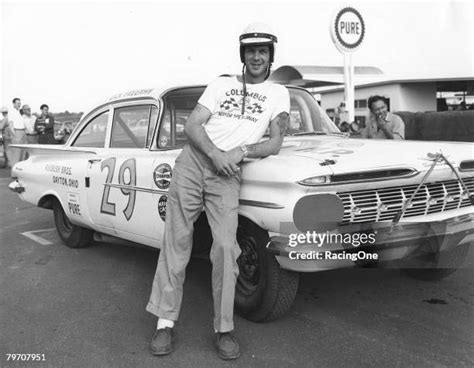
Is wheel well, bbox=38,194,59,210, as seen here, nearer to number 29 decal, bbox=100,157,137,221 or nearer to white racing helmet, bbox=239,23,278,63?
number 29 decal, bbox=100,157,137,221

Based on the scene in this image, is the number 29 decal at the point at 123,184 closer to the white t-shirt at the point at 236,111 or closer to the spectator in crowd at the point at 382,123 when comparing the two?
the white t-shirt at the point at 236,111

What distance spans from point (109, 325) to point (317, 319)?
138 cm

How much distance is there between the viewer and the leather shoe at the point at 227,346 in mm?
2830

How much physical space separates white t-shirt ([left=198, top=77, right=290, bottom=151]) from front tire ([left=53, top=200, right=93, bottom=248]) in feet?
9.45

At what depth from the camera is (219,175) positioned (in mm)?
2949

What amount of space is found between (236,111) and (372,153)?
858 millimetres

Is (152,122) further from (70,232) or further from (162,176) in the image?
(70,232)

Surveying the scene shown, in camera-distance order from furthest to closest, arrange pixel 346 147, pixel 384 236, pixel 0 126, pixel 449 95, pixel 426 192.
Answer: pixel 449 95 → pixel 0 126 → pixel 346 147 → pixel 426 192 → pixel 384 236

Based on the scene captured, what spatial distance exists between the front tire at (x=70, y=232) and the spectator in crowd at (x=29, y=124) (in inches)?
368

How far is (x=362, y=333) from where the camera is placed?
310 cm

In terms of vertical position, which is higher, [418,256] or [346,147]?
[346,147]

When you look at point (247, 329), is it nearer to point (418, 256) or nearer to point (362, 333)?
point (362, 333)

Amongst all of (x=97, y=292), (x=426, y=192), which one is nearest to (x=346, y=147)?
(x=426, y=192)

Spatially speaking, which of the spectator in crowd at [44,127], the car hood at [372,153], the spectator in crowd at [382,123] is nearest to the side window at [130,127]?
the car hood at [372,153]
